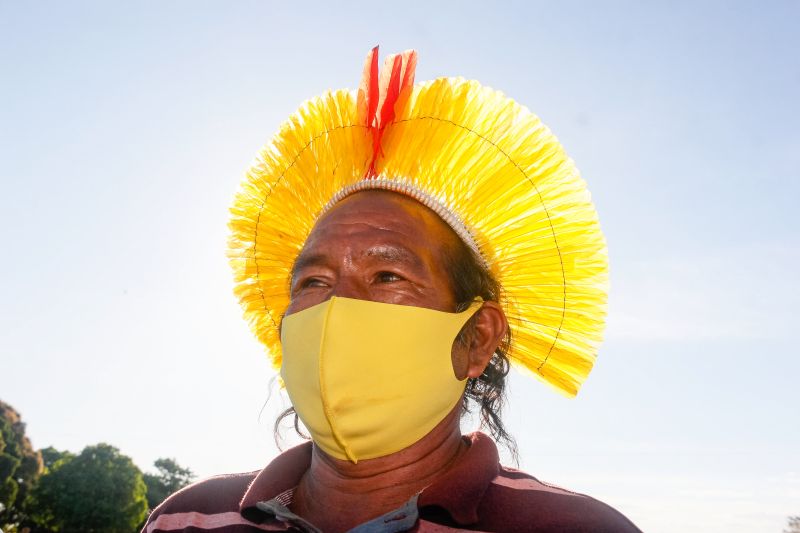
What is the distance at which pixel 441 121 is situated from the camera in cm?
327

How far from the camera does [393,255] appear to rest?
295cm

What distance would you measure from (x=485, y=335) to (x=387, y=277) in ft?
1.93

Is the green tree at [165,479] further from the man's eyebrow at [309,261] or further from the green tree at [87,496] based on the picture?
the man's eyebrow at [309,261]

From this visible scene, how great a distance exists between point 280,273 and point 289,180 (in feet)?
1.79

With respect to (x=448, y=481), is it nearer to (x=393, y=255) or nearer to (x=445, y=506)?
(x=445, y=506)

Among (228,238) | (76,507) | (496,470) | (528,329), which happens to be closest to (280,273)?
(228,238)

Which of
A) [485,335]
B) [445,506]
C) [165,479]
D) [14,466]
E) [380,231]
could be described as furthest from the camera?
[165,479]

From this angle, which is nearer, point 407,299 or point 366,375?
point 366,375

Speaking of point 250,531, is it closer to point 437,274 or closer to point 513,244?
point 437,274

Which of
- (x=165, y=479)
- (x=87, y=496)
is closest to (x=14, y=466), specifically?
(x=87, y=496)

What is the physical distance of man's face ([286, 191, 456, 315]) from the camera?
290 centimetres

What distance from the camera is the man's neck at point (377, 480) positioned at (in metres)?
2.75

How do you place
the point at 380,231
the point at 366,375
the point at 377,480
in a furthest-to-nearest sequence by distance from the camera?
1. the point at 380,231
2. the point at 377,480
3. the point at 366,375

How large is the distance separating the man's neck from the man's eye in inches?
25.0
